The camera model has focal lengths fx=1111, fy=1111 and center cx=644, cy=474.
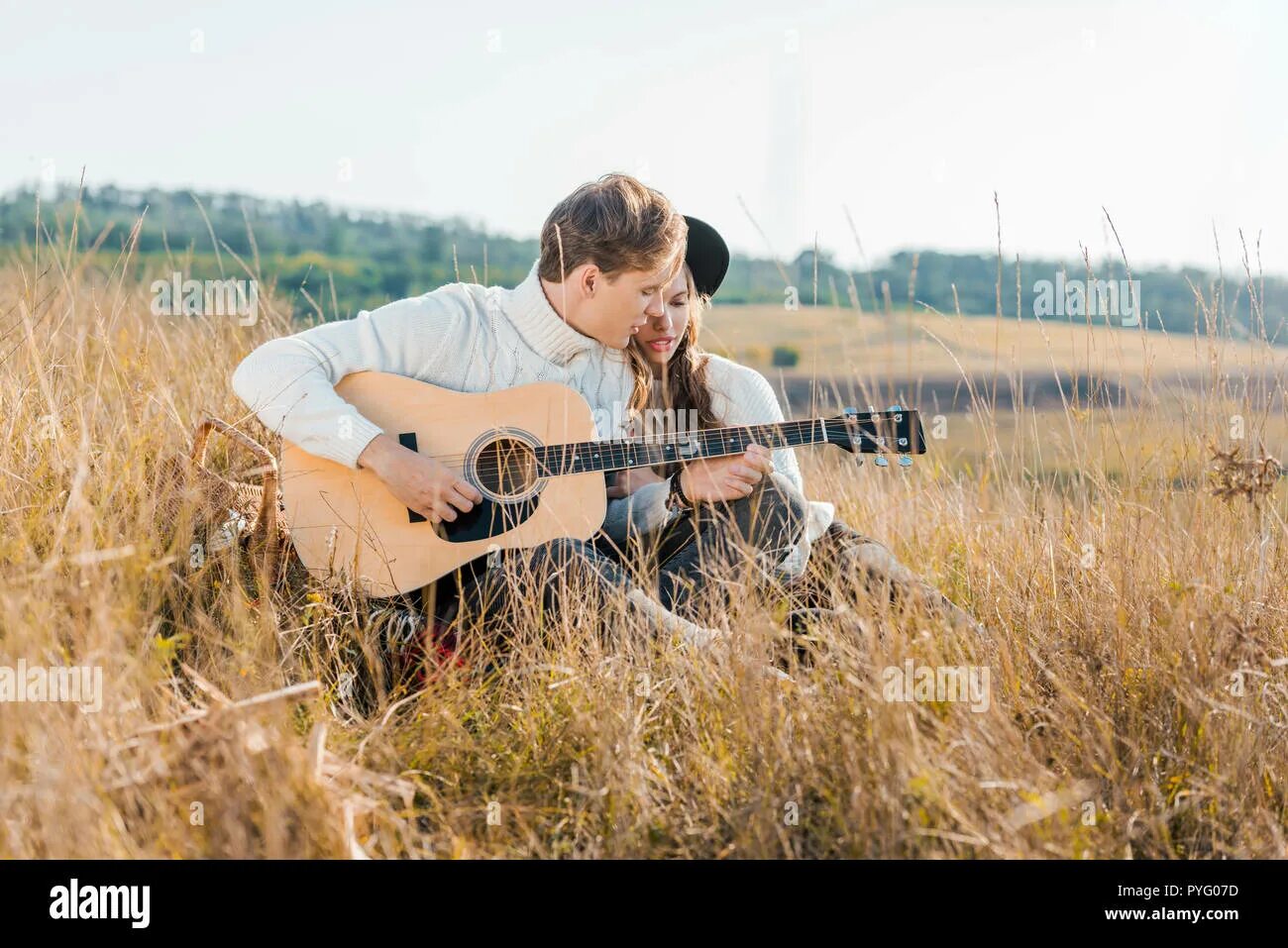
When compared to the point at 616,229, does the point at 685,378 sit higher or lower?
lower

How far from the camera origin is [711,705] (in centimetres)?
234

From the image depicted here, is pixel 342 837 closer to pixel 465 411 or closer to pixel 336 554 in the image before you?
pixel 336 554

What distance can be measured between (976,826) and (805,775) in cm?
33

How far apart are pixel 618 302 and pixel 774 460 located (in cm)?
64

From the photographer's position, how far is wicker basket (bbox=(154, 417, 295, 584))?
266cm

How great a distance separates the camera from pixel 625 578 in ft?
8.74

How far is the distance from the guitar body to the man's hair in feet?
1.27

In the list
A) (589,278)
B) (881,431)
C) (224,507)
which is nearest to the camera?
(224,507)

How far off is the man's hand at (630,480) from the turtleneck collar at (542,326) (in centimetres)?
39

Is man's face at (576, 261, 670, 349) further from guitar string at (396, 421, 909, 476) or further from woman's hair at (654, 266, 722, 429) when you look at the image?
guitar string at (396, 421, 909, 476)

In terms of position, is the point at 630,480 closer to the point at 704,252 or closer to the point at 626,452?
the point at 626,452

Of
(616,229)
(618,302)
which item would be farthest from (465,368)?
(616,229)
